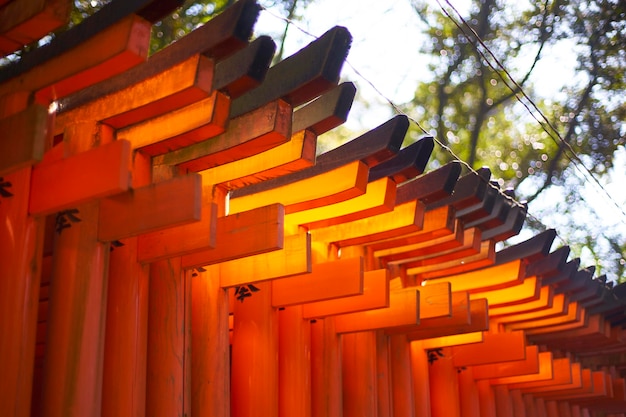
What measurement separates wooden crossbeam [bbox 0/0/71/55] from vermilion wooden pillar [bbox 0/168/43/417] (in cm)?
64

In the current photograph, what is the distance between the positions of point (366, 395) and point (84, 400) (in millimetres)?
2895

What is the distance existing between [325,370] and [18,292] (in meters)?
2.70

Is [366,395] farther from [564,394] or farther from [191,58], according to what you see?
[564,394]

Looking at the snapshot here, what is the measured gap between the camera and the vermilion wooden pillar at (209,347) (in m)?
5.43

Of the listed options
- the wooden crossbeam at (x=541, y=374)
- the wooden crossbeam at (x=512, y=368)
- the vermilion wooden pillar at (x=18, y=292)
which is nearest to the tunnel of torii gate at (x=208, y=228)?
the vermilion wooden pillar at (x=18, y=292)

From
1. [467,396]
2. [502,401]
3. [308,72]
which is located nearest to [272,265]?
[308,72]

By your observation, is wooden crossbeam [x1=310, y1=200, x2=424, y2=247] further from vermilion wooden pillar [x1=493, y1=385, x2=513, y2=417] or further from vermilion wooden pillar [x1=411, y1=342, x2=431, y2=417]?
vermilion wooden pillar [x1=493, y1=385, x2=513, y2=417]

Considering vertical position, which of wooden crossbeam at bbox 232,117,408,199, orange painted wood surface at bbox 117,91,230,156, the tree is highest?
the tree

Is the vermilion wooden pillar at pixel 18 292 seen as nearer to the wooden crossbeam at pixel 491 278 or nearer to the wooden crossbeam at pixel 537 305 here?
the wooden crossbeam at pixel 491 278

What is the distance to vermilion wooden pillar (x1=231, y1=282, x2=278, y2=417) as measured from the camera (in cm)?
589

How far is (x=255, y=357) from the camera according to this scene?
600cm

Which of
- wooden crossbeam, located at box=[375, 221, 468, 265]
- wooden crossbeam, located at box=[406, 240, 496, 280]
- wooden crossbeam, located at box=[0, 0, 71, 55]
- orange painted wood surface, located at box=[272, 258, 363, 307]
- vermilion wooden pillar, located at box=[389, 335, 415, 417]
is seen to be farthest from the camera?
wooden crossbeam, located at box=[406, 240, 496, 280]

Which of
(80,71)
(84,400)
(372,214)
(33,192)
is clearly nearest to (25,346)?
(84,400)

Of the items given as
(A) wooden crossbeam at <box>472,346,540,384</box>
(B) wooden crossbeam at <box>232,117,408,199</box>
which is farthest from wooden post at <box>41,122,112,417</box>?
(A) wooden crossbeam at <box>472,346,540,384</box>
